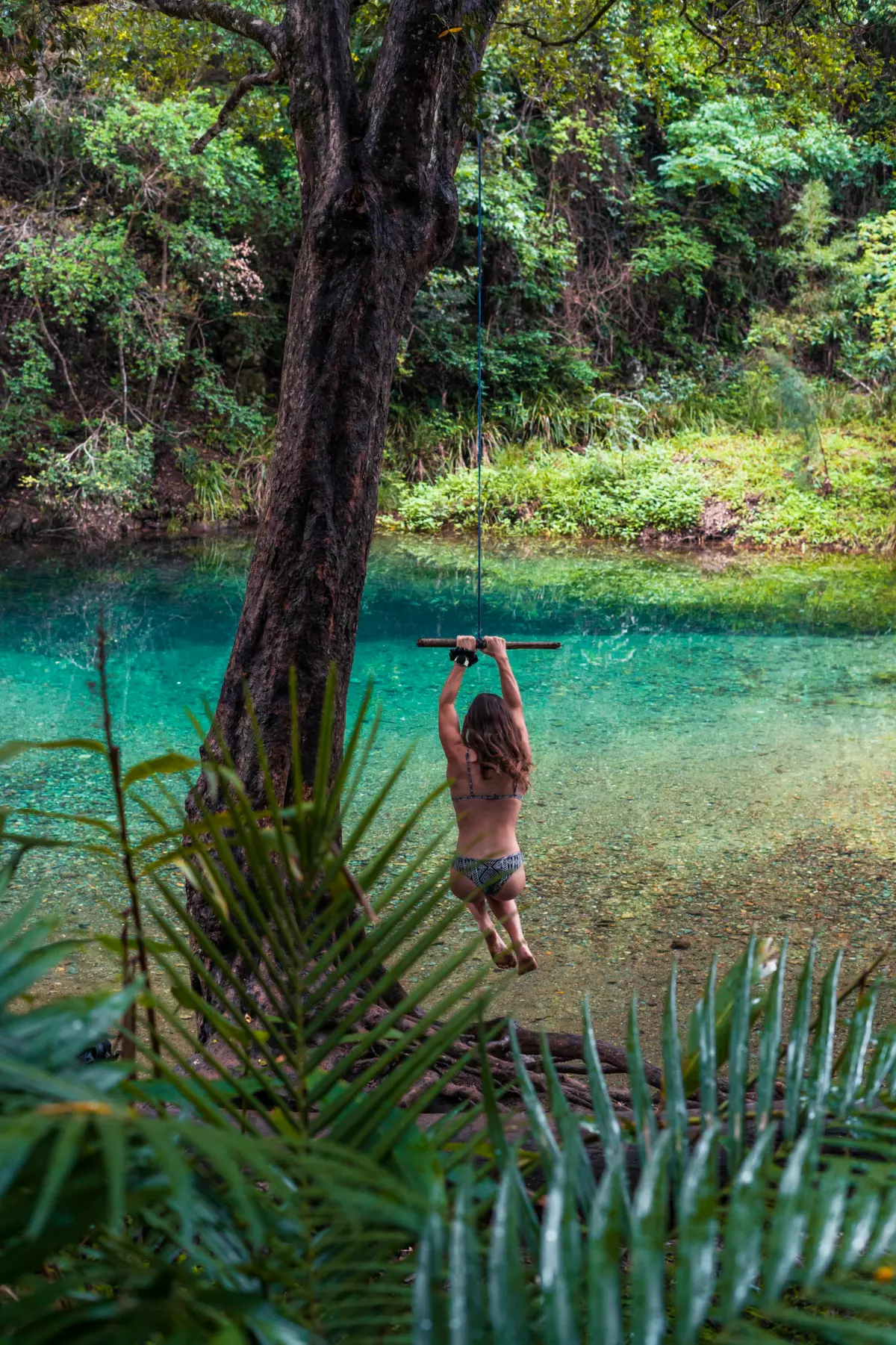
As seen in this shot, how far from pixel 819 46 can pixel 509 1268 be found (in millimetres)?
5948

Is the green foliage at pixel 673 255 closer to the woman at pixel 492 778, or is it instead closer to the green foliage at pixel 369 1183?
the woman at pixel 492 778

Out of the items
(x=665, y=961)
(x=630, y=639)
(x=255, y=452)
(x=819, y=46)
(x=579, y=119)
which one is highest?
(x=579, y=119)

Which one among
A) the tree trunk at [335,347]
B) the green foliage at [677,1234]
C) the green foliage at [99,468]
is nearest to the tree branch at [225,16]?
the tree trunk at [335,347]

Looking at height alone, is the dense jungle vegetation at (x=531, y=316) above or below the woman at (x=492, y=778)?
above

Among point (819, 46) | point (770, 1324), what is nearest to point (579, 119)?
point (819, 46)

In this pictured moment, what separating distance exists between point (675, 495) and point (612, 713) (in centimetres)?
741

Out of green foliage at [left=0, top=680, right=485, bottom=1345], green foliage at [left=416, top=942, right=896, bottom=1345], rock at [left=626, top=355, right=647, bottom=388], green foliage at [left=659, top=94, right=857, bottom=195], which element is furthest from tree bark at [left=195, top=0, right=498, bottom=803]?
rock at [left=626, top=355, right=647, bottom=388]

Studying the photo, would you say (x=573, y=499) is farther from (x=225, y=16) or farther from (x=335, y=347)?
(x=335, y=347)

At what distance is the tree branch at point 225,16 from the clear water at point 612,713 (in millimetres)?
2795

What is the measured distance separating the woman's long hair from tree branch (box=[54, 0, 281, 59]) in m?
2.13

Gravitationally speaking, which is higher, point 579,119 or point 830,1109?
point 579,119

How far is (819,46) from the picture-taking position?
533cm

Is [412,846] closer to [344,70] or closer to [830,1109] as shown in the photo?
[344,70]

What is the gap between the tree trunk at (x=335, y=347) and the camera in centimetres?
310
